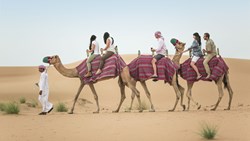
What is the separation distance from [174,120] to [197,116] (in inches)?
53.7

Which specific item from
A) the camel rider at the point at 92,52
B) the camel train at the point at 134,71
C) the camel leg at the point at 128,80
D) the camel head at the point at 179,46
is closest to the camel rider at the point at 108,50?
the camel train at the point at 134,71

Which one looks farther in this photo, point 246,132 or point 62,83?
point 62,83

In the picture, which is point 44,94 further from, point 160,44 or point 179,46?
point 179,46

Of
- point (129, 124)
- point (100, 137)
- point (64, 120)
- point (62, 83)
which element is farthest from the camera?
point (62, 83)

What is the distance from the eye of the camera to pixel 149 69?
16.5 meters

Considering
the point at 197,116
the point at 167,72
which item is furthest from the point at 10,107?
the point at 197,116

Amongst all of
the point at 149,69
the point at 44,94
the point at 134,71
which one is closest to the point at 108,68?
the point at 134,71

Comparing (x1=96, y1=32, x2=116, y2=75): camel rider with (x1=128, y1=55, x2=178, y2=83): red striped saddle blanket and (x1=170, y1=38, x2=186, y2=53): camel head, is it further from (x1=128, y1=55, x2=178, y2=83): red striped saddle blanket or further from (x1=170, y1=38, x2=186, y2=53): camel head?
(x1=170, y1=38, x2=186, y2=53): camel head

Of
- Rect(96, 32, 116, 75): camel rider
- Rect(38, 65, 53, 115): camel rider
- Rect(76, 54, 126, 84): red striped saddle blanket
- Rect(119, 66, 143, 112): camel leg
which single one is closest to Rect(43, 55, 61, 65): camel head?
Rect(38, 65, 53, 115): camel rider

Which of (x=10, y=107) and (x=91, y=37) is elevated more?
(x=91, y=37)

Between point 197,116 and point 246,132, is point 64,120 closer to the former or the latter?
point 197,116

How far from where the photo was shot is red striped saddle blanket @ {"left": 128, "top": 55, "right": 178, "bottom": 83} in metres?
16.3

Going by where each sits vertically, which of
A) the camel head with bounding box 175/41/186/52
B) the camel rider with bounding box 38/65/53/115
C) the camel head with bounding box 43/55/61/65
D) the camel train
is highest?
the camel head with bounding box 175/41/186/52

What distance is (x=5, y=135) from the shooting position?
10953 mm
